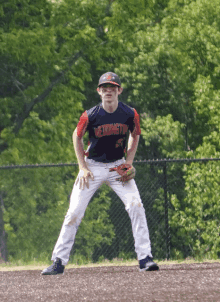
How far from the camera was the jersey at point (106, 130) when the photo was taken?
539cm

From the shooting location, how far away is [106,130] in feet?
17.6

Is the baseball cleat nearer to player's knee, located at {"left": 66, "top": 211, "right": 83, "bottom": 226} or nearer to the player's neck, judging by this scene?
player's knee, located at {"left": 66, "top": 211, "right": 83, "bottom": 226}

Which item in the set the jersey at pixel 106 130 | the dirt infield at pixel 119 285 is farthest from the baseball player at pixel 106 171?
the dirt infield at pixel 119 285

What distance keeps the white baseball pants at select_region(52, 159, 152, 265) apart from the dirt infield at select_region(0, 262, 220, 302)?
0.28m

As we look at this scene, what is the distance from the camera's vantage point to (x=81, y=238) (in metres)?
13.8

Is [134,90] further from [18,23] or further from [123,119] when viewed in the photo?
A: [123,119]

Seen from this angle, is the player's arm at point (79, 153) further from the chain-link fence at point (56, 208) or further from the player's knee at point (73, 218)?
the chain-link fence at point (56, 208)

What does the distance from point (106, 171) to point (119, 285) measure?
119 centimetres

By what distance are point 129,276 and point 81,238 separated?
28.2ft

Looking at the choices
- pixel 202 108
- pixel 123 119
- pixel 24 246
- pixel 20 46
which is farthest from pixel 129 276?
pixel 202 108

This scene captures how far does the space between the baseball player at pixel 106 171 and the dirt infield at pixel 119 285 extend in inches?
10.8

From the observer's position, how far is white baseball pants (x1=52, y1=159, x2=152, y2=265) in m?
5.38

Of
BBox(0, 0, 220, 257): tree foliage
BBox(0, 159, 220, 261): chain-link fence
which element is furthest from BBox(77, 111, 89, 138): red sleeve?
BBox(0, 0, 220, 257): tree foliage

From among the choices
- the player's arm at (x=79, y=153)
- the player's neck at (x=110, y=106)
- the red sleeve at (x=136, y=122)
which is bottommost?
the player's arm at (x=79, y=153)
